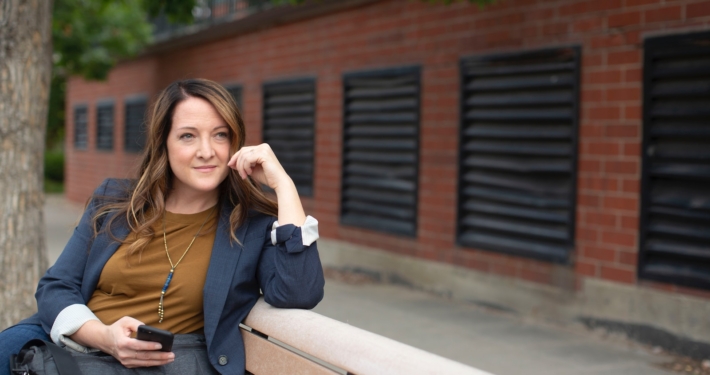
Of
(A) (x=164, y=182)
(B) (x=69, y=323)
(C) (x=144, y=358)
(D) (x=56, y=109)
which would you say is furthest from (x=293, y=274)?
(D) (x=56, y=109)

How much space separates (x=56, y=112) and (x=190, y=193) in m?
33.4

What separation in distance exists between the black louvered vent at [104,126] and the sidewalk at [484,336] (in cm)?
1292

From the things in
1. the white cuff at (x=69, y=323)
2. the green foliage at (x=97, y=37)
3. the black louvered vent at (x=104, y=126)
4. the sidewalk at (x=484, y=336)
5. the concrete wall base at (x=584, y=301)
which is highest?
the green foliage at (x=97, y=37)

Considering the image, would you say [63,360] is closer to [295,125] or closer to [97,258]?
[97,258]

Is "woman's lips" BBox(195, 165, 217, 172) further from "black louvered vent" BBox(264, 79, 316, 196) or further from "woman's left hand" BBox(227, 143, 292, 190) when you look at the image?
"black louvered vent" BBox(264, 79, 316, 196)

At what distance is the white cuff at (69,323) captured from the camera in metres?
2.92

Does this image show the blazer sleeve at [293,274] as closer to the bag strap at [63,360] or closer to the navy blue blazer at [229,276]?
the navy blue blazer at [229,276]

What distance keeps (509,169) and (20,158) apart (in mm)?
4289

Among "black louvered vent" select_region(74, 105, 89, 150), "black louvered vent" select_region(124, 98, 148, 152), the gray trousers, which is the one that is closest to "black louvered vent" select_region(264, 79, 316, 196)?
"black louvered vent" select_region(124, 98, 148, 152)

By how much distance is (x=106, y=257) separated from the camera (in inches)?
120

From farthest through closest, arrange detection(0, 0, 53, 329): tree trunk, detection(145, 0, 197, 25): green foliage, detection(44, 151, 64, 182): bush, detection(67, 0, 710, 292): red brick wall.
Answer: detection(44, 151, 64, 182): bush < detection(145, 0, 197, 25): green foliage < detection(67, 0, 710, 292): red brick wall < detection(0, 0, 53, 329): tree trunk

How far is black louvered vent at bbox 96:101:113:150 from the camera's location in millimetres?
20688

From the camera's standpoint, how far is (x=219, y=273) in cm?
296

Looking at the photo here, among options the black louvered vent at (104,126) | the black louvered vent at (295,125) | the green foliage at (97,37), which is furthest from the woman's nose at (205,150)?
the black louvered vent at (104,126)
